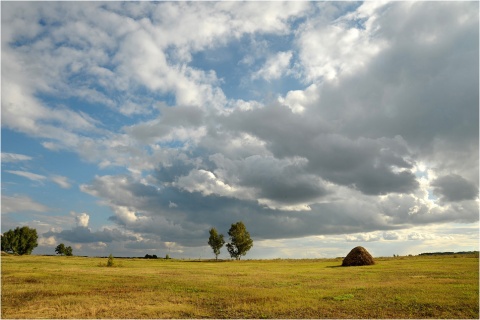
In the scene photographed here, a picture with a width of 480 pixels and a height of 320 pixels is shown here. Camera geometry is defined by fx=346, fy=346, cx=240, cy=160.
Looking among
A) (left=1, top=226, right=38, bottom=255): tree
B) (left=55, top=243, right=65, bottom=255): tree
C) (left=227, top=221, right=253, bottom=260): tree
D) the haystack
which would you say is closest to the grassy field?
the haystack

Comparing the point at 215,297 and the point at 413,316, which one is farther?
the point at 215,297

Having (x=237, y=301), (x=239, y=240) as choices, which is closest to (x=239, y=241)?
(x=239, y=240)

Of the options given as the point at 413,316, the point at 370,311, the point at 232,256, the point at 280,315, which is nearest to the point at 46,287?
the point at 280,315

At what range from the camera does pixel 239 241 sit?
5217 inches

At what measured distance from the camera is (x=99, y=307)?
23.0m

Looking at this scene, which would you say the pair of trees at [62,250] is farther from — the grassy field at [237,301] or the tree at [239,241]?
the grassy field at [237,301]

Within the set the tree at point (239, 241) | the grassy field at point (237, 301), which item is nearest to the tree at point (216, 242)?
the tree at point (239, 241)

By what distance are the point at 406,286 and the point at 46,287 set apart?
33408mm

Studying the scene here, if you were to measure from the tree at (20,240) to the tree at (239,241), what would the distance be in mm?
85889

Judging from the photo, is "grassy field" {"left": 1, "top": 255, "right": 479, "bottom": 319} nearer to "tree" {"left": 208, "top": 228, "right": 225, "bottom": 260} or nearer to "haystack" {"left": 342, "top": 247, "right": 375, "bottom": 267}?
"haystack" {"left": 342, "top": 247, "right": 375, "bottom": 267}

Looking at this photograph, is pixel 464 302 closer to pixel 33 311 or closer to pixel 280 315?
pixel 280 315

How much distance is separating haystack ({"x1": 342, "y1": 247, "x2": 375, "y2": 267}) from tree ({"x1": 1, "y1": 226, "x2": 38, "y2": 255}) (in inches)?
5291

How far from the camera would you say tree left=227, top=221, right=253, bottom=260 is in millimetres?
132625

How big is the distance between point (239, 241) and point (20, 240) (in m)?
92.3
